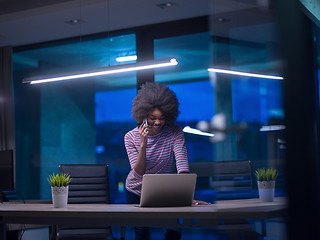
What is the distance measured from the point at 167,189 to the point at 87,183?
4.71ft

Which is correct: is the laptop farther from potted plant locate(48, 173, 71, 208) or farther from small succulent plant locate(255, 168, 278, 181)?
small succulent plant locate(255, 168, 278, 181)

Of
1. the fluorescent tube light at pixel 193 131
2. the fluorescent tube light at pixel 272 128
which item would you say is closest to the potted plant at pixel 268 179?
the fluorescent tube light at pixel 272 128

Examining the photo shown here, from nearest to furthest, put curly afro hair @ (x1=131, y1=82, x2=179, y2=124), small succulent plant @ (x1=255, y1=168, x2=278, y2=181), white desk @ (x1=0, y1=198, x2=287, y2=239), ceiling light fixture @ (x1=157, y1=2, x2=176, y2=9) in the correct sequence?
small succulent plant @ (x1=255, y1=168, x2=278, y2=181), white desk @ (x1=0, y1=198, x2=287, y2=239), curly afro hair @ (x1=131, y1=82, x2=179, y2=124), ceiling light fixture @ (x1=157, y1=2, x2=176, y2=9)

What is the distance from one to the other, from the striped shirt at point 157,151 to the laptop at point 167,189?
0.74 meters

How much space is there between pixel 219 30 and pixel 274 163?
1.84ft

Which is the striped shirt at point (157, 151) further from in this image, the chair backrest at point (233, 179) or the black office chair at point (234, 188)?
the black office chair at point (234, 188)

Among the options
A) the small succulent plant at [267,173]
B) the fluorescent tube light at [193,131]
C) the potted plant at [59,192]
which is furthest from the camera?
the fluorescent tube light at [193,131]

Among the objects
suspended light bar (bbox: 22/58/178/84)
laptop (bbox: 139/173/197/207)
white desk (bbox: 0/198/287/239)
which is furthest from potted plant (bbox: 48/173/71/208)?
suspended light bar (bbox: 22/58/178/84)

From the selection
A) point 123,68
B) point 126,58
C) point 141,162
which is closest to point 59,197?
point 141,162

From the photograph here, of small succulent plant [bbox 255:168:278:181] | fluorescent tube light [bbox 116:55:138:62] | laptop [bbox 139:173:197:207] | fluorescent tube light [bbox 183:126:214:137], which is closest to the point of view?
small succulent plant [bbox 255:168:278:181]

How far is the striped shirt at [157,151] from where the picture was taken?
331cm

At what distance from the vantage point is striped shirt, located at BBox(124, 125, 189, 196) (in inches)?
130

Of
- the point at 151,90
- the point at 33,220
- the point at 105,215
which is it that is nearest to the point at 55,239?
the point at 33,220

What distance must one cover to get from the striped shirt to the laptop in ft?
2.44
